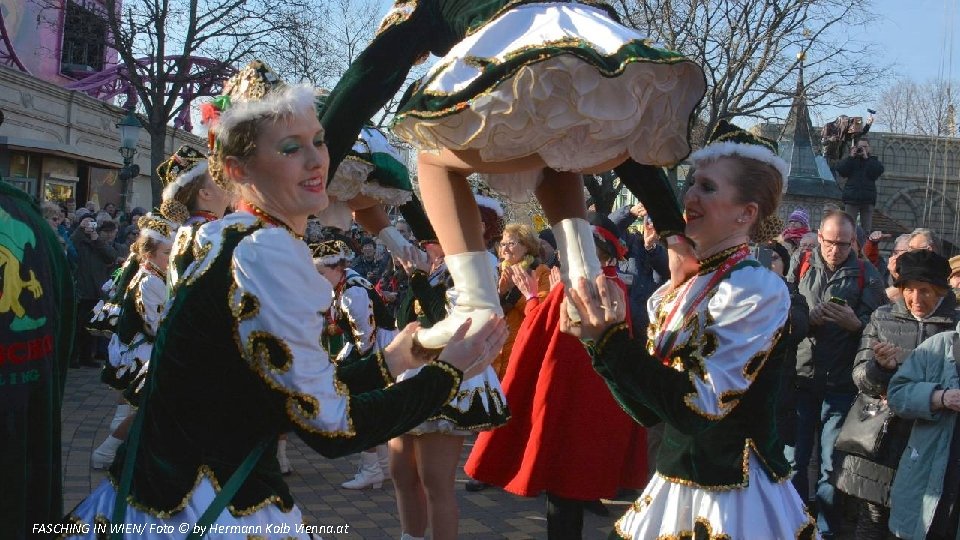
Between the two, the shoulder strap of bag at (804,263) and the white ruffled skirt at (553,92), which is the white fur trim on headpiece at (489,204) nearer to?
the white ruffled skirt at (553,92)

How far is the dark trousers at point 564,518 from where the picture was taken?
4898 mm

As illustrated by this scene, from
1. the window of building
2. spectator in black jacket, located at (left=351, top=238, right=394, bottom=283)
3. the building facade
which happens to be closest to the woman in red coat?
spectator in black jacket, located at (left=351, top=238, right=394, bottom=283)

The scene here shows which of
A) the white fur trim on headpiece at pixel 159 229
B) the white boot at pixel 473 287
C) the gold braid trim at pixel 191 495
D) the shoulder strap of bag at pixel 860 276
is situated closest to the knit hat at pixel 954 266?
the shoulder strap of bag at pixel 860 276

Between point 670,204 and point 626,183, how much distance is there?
0.16 metres

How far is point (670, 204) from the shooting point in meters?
3.11

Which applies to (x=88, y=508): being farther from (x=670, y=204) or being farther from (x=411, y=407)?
(x=670, y=204)

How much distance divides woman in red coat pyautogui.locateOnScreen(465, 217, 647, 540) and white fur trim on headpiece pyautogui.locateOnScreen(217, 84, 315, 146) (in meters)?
2.95

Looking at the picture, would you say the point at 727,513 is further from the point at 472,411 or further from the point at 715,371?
the point at 472,411

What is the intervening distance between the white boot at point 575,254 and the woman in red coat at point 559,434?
7.76ft

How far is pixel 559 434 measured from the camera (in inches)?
208

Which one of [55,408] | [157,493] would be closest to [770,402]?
[157,493]

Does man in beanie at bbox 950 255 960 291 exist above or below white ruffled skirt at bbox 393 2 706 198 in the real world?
below

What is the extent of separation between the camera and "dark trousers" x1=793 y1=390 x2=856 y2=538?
600 centimetres

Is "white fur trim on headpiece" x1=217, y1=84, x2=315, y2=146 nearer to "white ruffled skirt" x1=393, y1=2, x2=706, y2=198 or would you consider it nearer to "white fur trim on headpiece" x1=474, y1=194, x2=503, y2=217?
"white ruffled skirt" x1=393, y1=2, x2=706, y2=198
